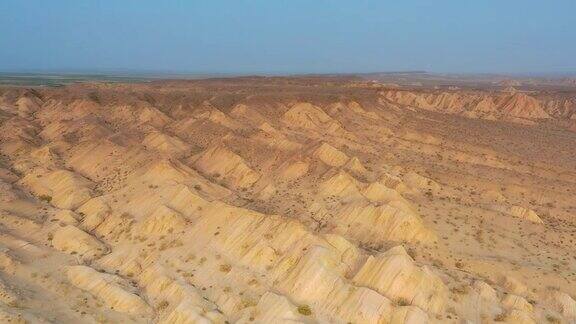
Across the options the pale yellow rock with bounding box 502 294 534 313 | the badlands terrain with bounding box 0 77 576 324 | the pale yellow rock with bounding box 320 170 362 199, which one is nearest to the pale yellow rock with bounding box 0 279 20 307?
the badlands terrain with bounding box 0 77 576 324

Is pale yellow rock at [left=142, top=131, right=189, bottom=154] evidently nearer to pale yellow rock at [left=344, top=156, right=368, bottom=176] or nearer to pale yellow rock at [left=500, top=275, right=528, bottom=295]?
pale yellow rock at [left=344, top=156, right=368, bottom=176]

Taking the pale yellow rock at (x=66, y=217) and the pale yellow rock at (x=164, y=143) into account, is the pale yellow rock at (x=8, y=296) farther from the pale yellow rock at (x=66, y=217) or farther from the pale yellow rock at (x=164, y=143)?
the pale yellow rock at (x=164, y=143)

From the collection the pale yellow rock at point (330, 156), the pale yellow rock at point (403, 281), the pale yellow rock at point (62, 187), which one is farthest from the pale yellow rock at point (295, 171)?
the pale yellow rock at point (403, 281)

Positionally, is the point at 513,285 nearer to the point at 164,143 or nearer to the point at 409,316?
the point at 409,316

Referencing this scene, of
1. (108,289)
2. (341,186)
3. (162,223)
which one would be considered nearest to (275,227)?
(162,223)

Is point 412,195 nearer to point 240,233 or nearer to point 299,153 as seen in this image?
point 299,153

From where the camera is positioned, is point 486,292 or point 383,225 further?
point 383,225
